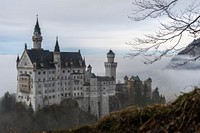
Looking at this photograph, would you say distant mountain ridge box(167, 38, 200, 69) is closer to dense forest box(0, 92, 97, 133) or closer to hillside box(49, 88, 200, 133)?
hillside box(49, 88, 200, 133)

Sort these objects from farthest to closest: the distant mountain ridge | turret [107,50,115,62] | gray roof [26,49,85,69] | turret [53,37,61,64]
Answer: turret [107,50,115,62]
turret [53,37,61,64]
gray roof [26,49,85,69]
the distant mountain ridge

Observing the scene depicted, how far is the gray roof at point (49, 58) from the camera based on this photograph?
43562mm

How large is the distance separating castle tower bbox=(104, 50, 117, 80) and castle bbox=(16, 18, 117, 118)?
530 cm

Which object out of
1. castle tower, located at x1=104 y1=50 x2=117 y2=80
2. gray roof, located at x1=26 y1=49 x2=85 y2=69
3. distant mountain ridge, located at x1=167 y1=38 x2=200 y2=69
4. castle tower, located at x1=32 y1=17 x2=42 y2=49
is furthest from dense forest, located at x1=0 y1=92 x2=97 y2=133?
distant mountain ridge, located at x1=167 y1=38 x2=200 y2=69

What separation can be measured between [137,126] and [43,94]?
3998 centimetres

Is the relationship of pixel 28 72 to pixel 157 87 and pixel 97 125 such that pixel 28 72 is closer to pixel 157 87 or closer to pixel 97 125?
pixel 157 87

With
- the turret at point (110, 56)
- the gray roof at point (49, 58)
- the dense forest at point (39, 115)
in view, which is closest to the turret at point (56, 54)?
the gray roof at point (49, 58)

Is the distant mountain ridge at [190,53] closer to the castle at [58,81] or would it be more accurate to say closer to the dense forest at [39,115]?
the dense forest at [39,115]

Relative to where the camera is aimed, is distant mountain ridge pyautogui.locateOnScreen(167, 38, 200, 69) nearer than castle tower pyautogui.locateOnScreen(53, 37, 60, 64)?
Yes

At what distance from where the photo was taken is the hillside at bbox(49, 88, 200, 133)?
2547mm

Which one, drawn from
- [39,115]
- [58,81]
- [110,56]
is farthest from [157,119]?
[110,56]

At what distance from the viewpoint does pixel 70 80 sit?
148ft

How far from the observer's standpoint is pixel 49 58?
44812mm

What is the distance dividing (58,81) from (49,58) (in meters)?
3.21
